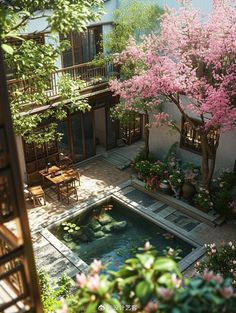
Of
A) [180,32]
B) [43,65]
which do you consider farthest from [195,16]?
[43,65]

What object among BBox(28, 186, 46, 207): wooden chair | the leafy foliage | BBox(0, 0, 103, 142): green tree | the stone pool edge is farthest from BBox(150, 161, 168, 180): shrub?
the leafy foliage

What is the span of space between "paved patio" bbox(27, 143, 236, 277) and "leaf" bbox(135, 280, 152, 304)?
781 cm

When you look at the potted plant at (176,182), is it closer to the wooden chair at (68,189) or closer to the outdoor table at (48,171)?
the wooden chair at (68,189)

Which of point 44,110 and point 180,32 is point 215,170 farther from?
point 44,110

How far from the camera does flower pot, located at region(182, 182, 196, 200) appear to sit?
1477cm

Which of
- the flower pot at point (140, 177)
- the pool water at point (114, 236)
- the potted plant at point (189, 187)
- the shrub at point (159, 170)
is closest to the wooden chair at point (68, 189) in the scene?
the pool water at point (114, 236)

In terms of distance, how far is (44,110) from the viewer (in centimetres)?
1495

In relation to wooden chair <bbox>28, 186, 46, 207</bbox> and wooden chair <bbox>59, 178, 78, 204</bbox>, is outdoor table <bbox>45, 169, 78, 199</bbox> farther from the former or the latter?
wooden chair <bbox>28, 186, 46, 207</bbox>

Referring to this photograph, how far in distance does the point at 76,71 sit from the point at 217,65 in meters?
6.94

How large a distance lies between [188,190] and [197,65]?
492 centimetres

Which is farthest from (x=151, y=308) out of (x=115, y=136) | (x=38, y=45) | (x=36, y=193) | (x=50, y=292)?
(x=115, y=136)

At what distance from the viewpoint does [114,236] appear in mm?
13602

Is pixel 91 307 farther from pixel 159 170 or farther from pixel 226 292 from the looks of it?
pixel 159 170

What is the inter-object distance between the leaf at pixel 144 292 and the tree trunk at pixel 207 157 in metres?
10.2
